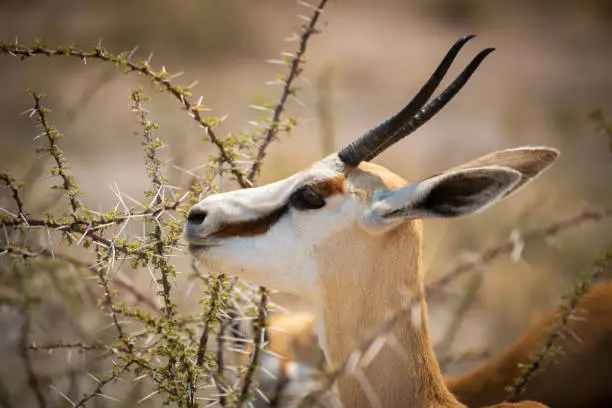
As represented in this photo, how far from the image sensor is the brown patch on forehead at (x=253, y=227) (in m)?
2.76

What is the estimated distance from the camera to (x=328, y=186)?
2740 mm

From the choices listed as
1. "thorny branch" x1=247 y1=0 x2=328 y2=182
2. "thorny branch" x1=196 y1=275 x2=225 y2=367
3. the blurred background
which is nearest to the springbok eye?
"thorny branch" x1=247 y1=0 x2=328 y2=182

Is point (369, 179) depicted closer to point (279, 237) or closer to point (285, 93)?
point (279, 237)

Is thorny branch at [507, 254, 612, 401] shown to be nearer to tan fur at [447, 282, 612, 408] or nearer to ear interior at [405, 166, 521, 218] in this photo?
tan fur at [447, 282, 612, 408]

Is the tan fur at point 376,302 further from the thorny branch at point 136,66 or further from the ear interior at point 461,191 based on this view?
the thorny branch at point 136,66

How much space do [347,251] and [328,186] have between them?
0.25 metres

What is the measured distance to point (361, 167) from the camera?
2844 millimetres

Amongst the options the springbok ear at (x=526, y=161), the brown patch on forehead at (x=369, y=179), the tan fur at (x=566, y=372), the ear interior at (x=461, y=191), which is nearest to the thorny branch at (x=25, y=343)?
the brown patch on forehead at (x=369, y=179)

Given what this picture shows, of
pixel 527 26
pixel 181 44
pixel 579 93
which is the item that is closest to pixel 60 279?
pixel 181 44

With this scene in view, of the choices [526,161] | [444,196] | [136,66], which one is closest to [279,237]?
[444,196]

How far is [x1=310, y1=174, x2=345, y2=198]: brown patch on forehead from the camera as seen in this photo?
2.74 m

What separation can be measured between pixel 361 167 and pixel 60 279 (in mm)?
1398

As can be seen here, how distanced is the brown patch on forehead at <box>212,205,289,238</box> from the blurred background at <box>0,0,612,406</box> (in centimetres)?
305

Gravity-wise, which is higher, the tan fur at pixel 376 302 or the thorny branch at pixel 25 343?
the tan fur at pixel 376 302
